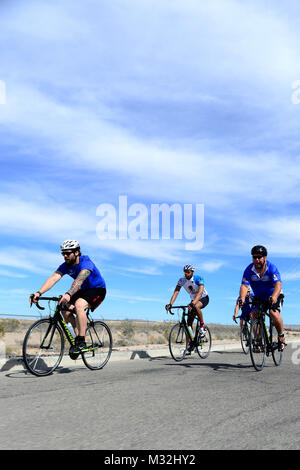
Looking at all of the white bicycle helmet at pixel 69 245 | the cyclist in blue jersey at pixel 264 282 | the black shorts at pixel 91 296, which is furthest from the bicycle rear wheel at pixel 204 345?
the white bicycle helmet at pixel 69 245

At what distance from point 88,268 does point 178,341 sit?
400 centimetres

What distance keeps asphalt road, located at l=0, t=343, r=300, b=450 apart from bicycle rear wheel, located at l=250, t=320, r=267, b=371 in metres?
0.60

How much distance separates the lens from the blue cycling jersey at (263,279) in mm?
9805

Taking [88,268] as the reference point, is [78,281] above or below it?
below

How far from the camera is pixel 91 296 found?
352 inches

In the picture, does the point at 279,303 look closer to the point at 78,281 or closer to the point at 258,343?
the point at 258,343

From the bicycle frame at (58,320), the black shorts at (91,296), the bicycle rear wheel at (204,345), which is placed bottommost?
the bicycle rear wheel at (204,345)

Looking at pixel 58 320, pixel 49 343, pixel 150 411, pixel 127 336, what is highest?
pixel 58 320

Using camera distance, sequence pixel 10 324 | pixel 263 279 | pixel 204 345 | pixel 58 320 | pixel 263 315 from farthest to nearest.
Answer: pixel 10 324, pixel 204 345, pixel 263 279, pixel 263 315, pixel 58 320

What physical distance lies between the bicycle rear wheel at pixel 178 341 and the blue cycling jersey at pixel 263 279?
2.50 meters

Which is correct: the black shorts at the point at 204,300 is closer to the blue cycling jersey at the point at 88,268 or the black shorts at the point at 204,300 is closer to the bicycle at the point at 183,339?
the bicycle at the point at 183,339

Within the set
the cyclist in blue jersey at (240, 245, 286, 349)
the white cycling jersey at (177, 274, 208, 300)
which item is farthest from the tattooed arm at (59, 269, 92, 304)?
the white cycling jersey at (177, 274, 208, 300)

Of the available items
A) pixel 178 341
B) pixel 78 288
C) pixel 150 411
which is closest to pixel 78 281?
pixel 78 288

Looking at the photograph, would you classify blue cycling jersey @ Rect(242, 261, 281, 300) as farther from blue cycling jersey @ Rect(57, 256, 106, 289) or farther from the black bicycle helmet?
blue cycling jersey @ Rect(57, 256, 106, 289)
